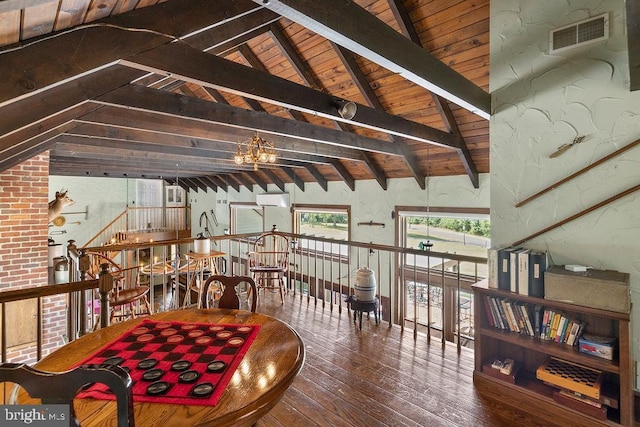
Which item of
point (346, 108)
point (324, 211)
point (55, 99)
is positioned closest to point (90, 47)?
point (55, 99)

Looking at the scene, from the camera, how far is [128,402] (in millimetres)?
822

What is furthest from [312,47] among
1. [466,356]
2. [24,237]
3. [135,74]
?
[24,237]

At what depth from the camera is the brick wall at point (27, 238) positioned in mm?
3672

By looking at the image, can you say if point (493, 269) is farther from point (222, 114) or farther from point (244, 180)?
point (244, 180)

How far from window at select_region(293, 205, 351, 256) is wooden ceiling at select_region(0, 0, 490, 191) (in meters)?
0.86

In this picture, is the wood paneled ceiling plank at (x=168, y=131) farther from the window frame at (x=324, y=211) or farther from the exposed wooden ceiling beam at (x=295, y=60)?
the window frame at (x=324, y=211)

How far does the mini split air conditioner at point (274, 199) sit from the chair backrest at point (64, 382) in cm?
725

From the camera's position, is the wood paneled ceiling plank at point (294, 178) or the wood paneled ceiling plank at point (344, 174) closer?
the wood paneled ceiling plank at point (344, 174)

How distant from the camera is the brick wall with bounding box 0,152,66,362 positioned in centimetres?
367

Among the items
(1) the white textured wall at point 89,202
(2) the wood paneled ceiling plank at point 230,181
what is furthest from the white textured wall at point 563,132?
(1) the white textured wall at point 89,202

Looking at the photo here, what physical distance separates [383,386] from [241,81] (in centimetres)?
250

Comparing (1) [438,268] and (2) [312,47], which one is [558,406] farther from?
(2) [312,47]

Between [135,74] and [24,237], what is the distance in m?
2.88

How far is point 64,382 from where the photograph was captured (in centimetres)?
81
